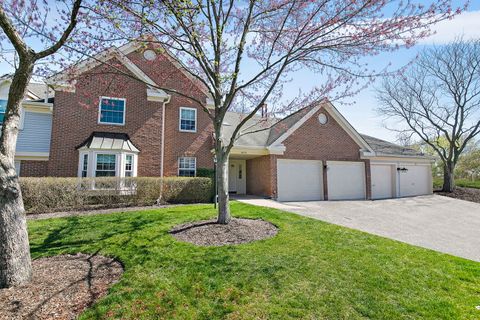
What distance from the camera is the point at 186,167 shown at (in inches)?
602

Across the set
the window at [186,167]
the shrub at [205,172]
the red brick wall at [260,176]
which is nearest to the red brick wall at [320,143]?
the red brick wall at [260,176]

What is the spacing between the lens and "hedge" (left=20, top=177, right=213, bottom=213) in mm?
9820

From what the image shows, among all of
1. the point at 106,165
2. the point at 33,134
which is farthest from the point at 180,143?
the point at 33,134

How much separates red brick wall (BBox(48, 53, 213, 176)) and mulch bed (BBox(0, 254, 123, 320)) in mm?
9162

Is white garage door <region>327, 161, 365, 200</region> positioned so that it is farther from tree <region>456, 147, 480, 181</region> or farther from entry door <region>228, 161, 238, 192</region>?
tree <region>456, 147, 480, 181</region>

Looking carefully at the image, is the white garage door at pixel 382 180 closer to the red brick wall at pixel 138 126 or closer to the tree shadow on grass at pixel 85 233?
the red brick wall at pixel 138 126

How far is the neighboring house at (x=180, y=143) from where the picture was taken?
13.2 m

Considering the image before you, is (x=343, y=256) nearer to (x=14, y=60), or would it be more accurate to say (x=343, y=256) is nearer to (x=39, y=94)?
(x=14, y=60)

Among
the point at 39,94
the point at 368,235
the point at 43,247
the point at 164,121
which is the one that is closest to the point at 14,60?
the point at 43,247

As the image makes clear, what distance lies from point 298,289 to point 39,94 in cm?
1952

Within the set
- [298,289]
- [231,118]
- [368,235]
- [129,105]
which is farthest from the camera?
[231,118]

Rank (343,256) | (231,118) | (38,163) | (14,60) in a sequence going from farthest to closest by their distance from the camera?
(231,118)
(38,163)
(343,256)
(14,60)

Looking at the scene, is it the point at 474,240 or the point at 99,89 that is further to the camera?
the point at 99,89

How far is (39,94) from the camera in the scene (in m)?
16.2
